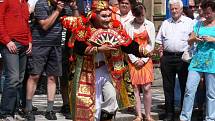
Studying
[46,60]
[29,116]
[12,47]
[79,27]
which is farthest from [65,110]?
[79,27]

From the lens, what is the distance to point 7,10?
27.4 feet

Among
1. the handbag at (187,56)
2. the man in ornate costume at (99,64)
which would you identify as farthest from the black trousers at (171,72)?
the man in ornate costume at (99,64)

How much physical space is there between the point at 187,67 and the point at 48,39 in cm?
228

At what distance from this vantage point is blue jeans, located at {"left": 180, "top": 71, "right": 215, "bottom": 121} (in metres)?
8.77

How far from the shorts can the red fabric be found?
0.35m

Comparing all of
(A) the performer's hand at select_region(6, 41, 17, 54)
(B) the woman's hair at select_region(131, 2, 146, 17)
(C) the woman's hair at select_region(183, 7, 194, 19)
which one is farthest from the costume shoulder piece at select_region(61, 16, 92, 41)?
(C) the woman's hair at select_region(183, 7, 194, 19)

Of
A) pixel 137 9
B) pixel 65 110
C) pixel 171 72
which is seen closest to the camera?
pixel 137 9

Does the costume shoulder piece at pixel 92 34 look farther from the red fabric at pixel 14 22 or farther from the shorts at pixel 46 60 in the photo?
the shorts at pixel 46 60

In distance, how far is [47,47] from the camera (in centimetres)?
888

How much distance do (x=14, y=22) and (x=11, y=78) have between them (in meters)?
0.79

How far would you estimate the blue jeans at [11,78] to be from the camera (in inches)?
329

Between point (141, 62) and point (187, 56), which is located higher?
point (187, 56)

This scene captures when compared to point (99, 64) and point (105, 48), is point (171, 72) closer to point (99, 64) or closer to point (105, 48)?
point (99, 64)

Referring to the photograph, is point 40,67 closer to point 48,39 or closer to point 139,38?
point 48,39
